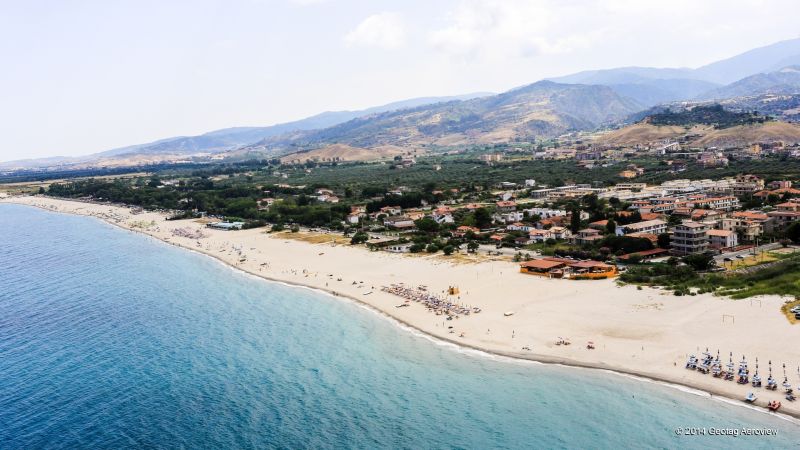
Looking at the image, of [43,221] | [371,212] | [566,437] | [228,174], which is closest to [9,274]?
[371,212]

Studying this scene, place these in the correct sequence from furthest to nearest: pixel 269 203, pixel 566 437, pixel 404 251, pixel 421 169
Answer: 1. pixel 421 169
2. pixel 269 203
3. pixel 404 251
4. pixel 566 437

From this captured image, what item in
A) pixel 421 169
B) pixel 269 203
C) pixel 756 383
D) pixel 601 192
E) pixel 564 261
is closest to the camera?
pixel 756 383

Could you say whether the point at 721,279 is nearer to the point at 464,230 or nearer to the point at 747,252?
the point at 747,252

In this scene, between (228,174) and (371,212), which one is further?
(228,174)

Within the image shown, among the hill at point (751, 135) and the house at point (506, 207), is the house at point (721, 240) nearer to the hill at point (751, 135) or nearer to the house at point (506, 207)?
the house at point (506, 207)

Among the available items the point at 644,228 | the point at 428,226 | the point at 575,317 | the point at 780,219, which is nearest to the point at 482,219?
the point at 428,226

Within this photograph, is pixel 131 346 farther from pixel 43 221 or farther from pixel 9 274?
pixel 43 221

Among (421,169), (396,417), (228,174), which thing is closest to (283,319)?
(396,417)
